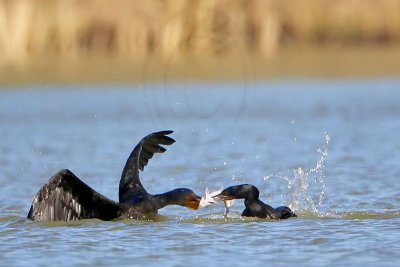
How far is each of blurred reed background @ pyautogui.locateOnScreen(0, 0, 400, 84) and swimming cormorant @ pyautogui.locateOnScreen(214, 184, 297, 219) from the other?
1551 centimetres

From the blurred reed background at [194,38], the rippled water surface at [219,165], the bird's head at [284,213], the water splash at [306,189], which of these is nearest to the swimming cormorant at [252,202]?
the bird's head at [284,213]

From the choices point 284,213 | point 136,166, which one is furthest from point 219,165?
point 284,213

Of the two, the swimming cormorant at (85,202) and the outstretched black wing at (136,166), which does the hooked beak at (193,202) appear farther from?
the outstretched black wing at (136,166)

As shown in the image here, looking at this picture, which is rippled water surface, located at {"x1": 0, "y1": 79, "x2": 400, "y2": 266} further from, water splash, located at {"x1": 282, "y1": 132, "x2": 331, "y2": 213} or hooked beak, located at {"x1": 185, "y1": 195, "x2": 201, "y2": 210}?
hooked beak, located at {"x1": 185, "y1": 195, "x2": 201, "y2": 210}

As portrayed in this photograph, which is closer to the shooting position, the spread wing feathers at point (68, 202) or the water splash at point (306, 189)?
the spread wing feathers at point (68, 202)

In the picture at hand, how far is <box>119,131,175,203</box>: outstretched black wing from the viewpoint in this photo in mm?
12188

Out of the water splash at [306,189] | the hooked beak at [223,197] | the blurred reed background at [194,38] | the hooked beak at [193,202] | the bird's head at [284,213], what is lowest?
the bird's head at [284,213]

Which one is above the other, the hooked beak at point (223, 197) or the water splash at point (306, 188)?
the water splash at point (306, 188)

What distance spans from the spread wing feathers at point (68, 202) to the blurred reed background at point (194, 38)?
50.6 feet

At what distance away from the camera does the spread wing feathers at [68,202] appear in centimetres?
1145

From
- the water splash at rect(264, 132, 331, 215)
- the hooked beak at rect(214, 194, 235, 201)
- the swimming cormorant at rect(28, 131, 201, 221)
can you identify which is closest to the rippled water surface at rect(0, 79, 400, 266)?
the water splash at rect(264, 132, 331, 215)

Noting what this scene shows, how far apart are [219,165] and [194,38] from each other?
10.9 meters

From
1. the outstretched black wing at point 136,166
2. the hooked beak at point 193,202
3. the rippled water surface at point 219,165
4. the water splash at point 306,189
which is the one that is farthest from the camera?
the water splash at point 306,189

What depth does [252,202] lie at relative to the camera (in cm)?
1154
